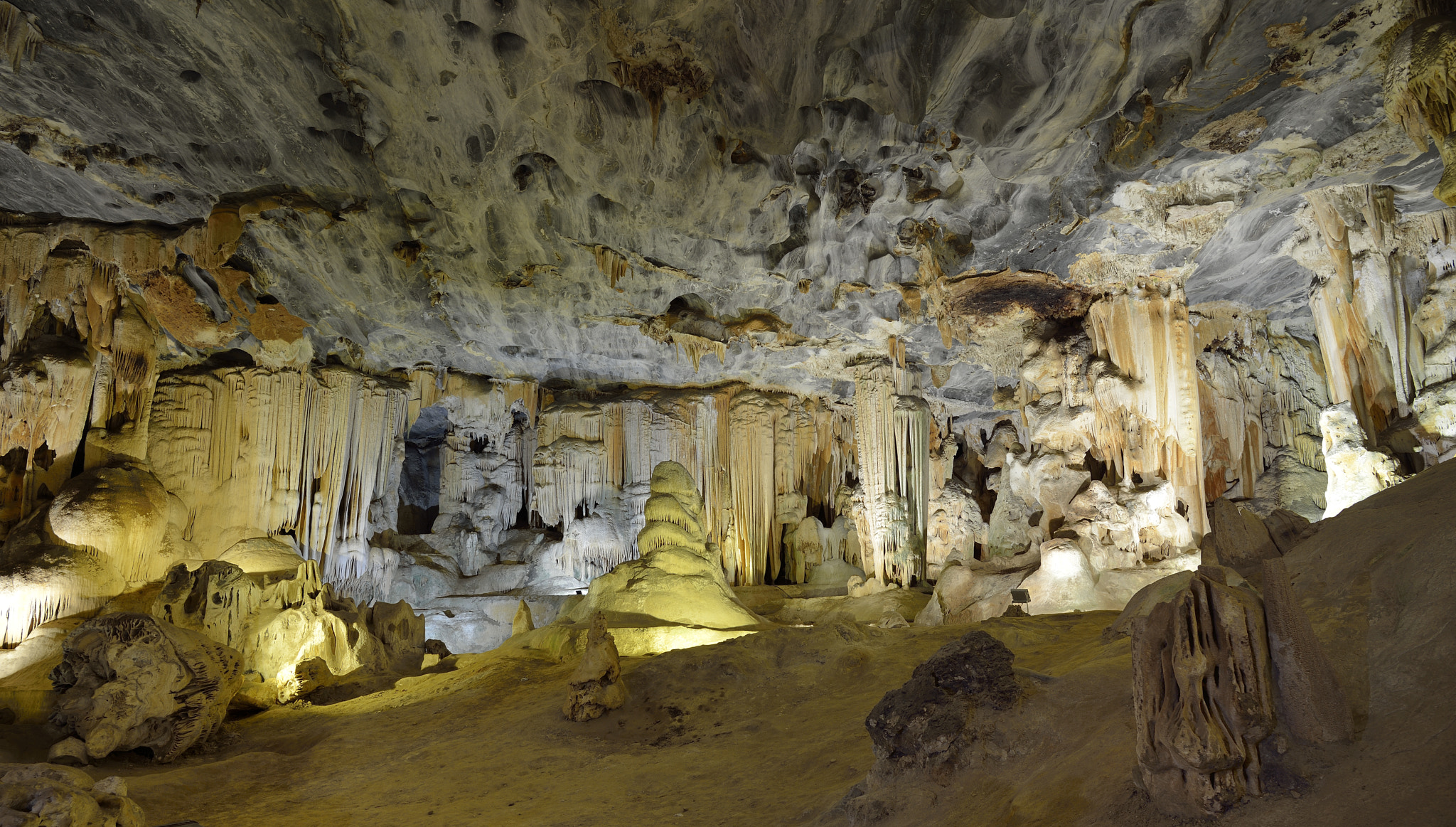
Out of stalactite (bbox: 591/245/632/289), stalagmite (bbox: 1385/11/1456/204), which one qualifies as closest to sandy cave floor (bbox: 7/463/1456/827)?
stalagmite (bbox: 1385/11/1456/204)

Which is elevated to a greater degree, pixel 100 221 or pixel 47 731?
pixel 100 221

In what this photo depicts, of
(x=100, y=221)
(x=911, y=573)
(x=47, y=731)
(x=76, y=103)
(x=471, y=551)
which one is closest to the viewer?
(x=47, y=731)

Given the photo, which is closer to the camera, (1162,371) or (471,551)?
(1162,371)

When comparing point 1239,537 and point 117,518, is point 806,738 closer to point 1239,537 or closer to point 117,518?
point 1239,537

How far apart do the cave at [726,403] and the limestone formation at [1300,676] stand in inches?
0.7

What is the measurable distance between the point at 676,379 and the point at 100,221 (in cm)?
1081

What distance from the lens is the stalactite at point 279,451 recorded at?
14.6 metres

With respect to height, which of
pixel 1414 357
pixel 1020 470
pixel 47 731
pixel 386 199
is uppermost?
pixel 386 199

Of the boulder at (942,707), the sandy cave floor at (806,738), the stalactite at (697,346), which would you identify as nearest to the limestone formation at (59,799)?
the sandy cave floor at (806,738)

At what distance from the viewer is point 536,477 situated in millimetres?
18609

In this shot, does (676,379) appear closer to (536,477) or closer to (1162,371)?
(536,477)

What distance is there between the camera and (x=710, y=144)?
10.2 metres

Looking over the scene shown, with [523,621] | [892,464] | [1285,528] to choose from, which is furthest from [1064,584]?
[523,621]

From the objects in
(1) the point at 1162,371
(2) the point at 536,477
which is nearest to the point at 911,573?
(1) the point at 1162,371
